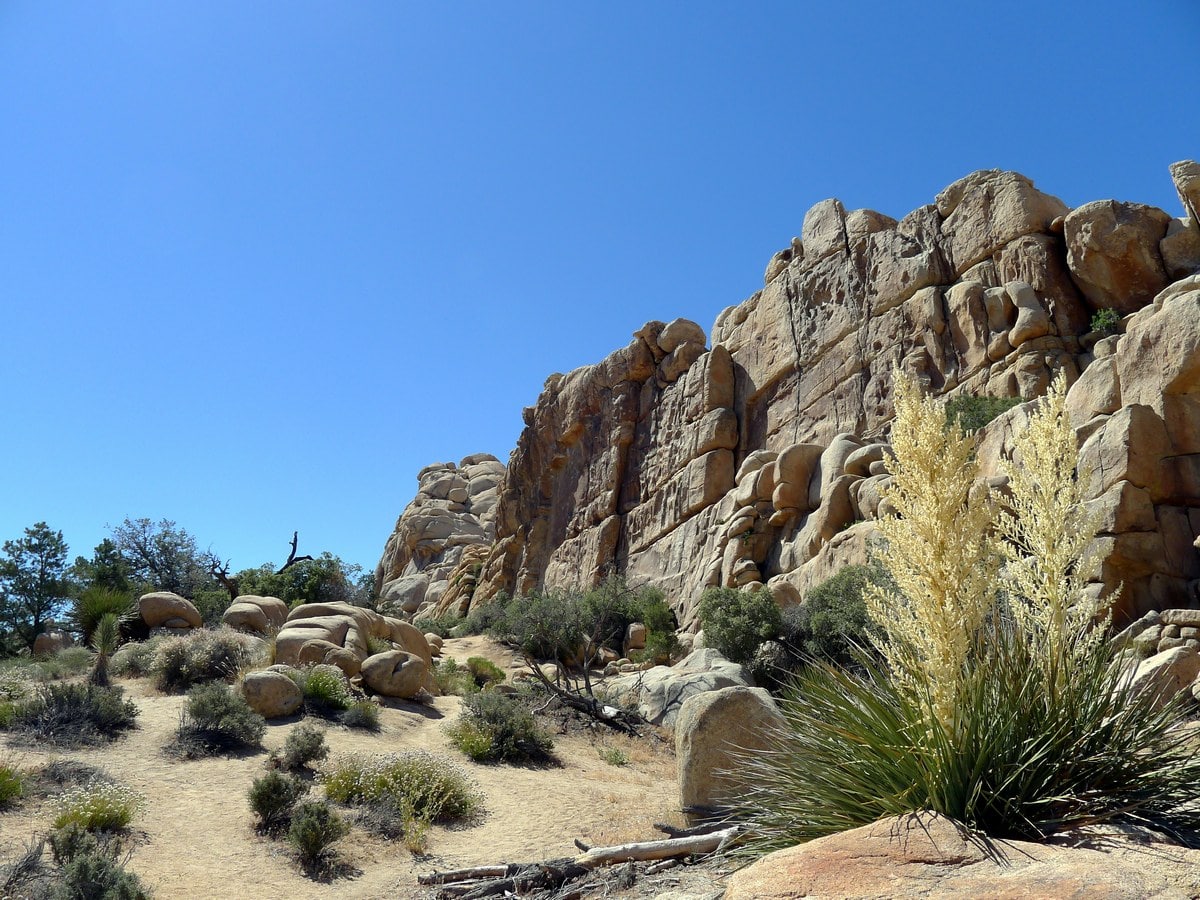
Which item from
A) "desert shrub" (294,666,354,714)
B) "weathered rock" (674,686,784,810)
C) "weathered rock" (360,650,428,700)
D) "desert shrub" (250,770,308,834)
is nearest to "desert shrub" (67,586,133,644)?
"weathered rock" (360,650,428,700)

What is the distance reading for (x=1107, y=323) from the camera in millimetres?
27938

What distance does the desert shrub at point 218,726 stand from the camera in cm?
1429

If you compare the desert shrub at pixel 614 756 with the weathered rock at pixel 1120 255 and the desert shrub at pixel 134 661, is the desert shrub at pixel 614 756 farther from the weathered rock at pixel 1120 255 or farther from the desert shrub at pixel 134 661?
the weathered rock at pixel 1120 255

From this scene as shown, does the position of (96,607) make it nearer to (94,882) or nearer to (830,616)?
(94,882)

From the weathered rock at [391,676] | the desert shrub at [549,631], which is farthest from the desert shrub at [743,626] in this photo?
the weathered rock at [391,676]

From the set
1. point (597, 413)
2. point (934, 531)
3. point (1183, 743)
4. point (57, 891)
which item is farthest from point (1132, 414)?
point (597, 413)

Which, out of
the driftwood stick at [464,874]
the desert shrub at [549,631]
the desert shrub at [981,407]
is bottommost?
the driftwood stick at [464,874]

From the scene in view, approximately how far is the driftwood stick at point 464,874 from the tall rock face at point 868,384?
11008 millimetres

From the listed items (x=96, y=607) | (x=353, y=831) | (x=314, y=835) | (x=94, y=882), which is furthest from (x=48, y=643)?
(x=94, y=882)

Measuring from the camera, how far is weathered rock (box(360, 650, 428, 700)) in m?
19.8

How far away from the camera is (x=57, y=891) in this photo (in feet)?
25.8

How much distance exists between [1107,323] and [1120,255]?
283cm

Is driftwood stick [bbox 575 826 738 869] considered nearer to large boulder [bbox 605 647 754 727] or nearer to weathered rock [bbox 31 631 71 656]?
large boulder [bbox 605 647 754 727]

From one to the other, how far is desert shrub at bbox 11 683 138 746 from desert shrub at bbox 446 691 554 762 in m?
5.85
